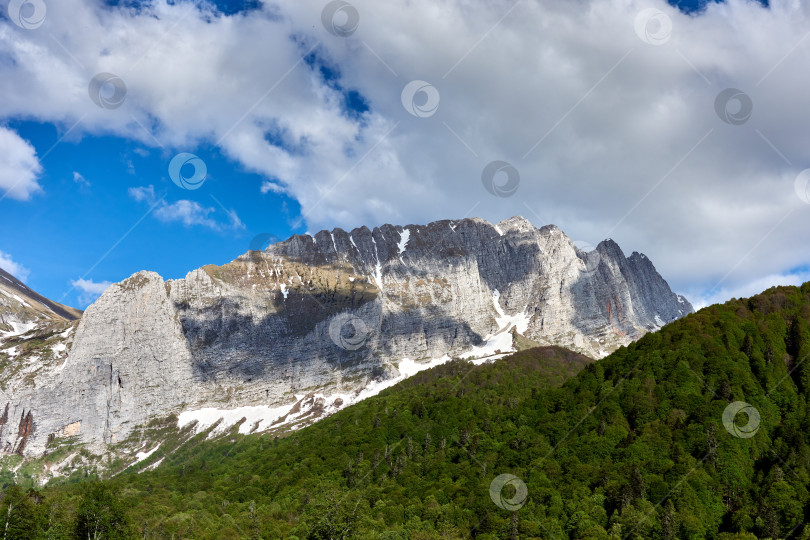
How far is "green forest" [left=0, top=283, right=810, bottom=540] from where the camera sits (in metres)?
107

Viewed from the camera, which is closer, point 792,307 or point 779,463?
point 779,463

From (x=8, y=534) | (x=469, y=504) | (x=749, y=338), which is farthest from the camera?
(x=749, y=338)

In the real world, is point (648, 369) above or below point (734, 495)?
above

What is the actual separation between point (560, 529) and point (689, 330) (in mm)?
67833

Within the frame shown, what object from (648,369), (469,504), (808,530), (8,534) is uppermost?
(648,369)

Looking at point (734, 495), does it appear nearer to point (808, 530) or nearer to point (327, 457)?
point (808, 530)

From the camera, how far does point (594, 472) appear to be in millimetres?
124375

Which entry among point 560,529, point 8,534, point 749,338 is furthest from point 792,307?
point 8,534

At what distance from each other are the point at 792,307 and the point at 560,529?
89.5m

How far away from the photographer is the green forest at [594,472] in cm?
10688

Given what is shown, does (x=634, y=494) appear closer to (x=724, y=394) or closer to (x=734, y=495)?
(x=734, y=495)

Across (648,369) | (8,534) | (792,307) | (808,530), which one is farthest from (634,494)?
(8,534)

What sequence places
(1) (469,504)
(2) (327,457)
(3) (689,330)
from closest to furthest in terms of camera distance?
(1) (469,504), (3) (689,330), (2) (327,457)

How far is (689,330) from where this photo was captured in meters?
154
